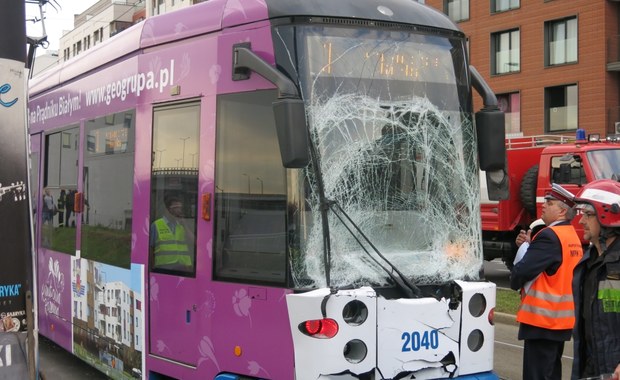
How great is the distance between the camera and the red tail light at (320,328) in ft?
14.7

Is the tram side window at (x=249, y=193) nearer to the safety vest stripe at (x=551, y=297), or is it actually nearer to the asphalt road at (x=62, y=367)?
the safety vest stripe at (x=551, y=297)

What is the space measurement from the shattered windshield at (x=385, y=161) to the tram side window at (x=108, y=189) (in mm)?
2008

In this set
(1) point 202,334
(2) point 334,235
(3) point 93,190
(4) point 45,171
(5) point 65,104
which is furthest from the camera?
(4) point 45,171

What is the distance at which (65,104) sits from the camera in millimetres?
7602

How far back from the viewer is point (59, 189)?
786 cm

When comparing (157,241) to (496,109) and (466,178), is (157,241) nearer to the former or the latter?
(466,178)

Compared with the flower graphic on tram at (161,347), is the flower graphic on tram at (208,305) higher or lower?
higher

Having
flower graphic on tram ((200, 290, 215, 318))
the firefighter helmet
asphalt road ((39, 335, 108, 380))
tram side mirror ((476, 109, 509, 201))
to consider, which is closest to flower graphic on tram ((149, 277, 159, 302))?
flower graphic on tram ((200, 290, 215, 318))

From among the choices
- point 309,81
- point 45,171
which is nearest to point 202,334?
point 309,81

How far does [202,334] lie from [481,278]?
2.08m

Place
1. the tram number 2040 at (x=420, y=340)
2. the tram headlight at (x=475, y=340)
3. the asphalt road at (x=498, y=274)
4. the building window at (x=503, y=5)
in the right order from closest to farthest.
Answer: the tram number 2040 at (x=420, y=340) → the tram headlight at (x=475, y=340) → the asphalt road at (x=498, y=274) → the building window at (x=503, y=5)

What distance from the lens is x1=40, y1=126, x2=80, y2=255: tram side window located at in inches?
292

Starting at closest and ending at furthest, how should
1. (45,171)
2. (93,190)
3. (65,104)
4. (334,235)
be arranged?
(334,235)
(93,190)
(65,104)
(45,171)

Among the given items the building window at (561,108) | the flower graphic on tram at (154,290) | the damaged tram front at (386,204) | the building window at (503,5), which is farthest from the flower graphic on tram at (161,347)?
the building window at (503,5)
